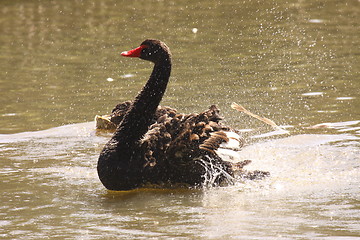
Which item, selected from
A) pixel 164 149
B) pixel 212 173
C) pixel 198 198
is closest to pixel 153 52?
pixel 164 149

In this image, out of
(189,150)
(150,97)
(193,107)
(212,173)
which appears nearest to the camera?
(189,150)

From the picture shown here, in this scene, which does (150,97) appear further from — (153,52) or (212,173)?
(212,173)

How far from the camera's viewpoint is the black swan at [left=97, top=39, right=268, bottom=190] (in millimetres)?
5809

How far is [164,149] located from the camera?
5.86 meters

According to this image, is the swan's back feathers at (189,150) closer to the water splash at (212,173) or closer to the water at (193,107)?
the water splash at (212,173)

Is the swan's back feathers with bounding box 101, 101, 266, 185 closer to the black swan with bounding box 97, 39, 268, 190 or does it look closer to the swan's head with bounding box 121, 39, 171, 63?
the black swan with bounding box 97, 39, 268, 190

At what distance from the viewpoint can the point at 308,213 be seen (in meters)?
5.05

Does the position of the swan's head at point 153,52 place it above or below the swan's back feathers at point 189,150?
above

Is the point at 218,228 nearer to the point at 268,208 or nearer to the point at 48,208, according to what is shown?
the point at 268,208

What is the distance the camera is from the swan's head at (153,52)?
618 centimetres

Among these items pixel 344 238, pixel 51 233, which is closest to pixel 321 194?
pixel 344 238

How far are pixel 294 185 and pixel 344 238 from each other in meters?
1.43

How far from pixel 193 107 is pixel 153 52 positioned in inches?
91.0

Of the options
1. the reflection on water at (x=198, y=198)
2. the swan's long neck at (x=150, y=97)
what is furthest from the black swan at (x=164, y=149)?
the reflection on water at (x=198, y=198)
